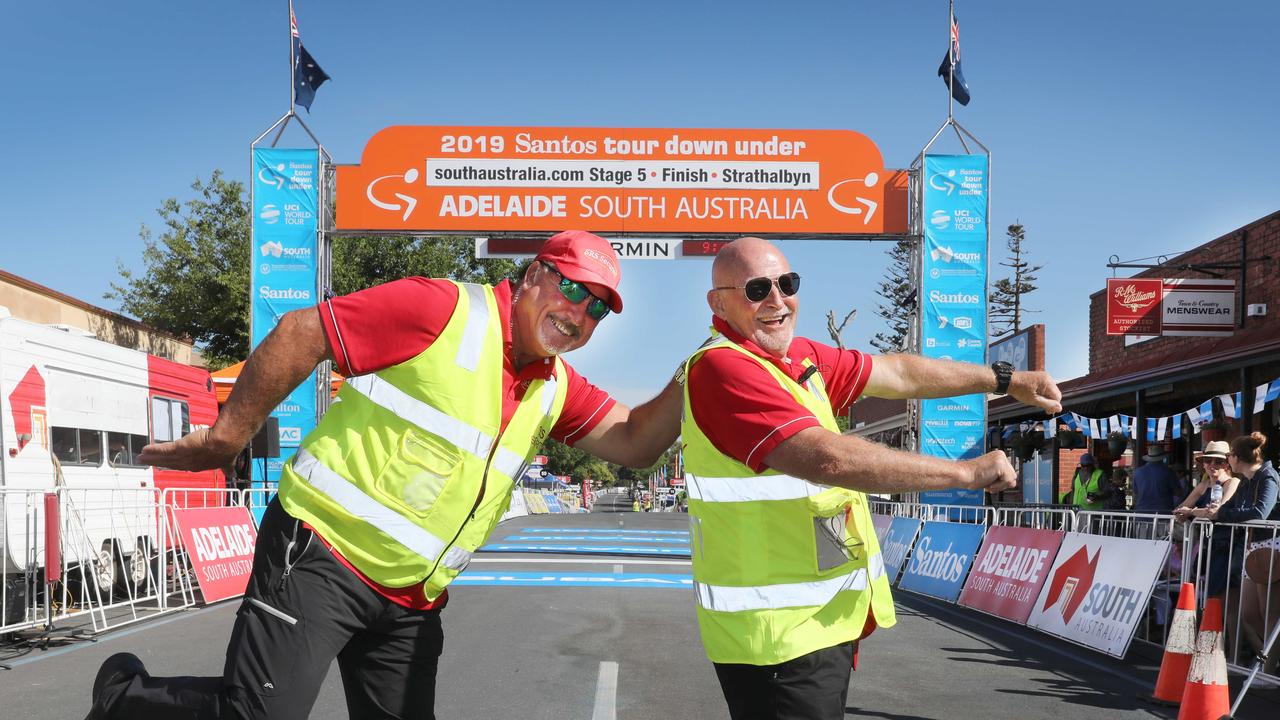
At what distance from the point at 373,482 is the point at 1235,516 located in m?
7.54

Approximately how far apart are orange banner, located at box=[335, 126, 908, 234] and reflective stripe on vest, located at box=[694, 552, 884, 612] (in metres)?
14.8

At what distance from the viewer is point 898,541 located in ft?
47.3

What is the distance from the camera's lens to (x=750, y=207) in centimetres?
1736

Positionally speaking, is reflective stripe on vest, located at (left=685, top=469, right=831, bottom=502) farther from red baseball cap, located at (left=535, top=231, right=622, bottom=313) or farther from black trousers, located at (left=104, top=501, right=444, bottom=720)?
black trousers, located at (left=104, top=501, right=444, bottom=720)

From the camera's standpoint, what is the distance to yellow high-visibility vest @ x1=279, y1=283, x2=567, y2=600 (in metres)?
2.80

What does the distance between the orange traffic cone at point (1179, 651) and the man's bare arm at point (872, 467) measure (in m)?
4.92

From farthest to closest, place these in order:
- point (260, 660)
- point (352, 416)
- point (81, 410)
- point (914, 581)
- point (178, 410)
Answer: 1. point (178, 410)
2. point (914, 581)
3. point (81, 410)
4. point (352, 416)
5. point (260, 660)

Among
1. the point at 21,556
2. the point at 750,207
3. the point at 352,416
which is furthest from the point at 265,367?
the point at 750,207

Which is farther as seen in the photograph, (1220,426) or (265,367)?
(1220,426)

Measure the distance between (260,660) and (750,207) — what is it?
50.2 ft

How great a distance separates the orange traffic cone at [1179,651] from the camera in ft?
21.2

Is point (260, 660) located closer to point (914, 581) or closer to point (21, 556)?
point (21, 556)

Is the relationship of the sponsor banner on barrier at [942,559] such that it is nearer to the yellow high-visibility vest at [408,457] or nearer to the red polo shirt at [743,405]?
the red polo shirt at [743,405]

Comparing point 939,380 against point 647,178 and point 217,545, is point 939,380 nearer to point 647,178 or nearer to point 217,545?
point 217,545
